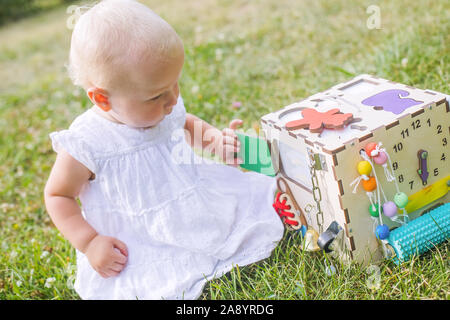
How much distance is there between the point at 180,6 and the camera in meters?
5.05

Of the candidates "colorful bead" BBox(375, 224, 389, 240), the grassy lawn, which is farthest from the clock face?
the grassy lawn

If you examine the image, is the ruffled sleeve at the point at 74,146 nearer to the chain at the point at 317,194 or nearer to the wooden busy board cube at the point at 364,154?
the wooden busy board cube at the point at 364,154

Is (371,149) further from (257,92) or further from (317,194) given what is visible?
(257,92)

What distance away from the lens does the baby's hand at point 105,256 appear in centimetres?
165

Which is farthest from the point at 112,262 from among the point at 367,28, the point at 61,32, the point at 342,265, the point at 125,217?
the point at 61,32

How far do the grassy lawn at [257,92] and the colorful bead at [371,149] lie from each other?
373mm

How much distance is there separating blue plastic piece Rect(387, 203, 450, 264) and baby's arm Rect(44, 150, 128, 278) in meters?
0.91

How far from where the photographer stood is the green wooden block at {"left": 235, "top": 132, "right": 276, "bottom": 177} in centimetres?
175

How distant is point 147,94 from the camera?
1.51 m

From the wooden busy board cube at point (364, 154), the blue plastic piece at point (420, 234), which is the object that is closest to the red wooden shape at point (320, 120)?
the wooden busy board cube at point (364, 154)

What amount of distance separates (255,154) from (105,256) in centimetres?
63

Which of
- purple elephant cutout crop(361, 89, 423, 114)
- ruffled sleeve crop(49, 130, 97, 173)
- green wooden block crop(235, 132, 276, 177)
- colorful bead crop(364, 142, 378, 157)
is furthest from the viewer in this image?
green wooden block crop(235, 132, 276, 177)

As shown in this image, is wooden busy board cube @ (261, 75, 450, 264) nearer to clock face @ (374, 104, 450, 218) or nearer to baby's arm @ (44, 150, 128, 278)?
clock face @ (374, 104, 450, 218)

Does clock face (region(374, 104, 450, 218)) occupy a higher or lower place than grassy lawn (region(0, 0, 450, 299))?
higher
